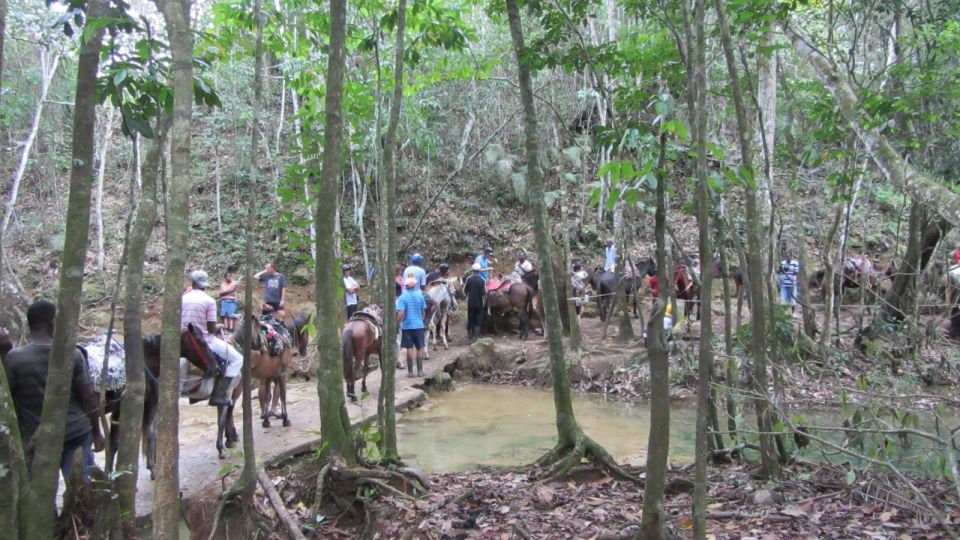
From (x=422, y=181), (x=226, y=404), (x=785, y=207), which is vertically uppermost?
(x=422, y=181)

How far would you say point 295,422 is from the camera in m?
9.20

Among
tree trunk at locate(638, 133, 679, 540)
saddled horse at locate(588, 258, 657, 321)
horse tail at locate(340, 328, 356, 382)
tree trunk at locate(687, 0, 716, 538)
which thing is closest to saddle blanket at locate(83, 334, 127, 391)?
horse tail at locate(340, 328, 356, 382)

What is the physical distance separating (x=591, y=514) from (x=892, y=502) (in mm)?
2075

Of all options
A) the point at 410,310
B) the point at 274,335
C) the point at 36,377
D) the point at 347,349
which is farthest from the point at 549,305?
the point at 410,310

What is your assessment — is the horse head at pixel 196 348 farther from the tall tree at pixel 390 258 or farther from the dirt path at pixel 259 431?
the tall tree at pixel 390 258

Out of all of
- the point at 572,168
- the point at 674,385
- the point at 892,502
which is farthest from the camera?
the point at 572,168

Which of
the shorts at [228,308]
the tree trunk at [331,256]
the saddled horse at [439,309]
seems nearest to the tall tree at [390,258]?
the tree trunk at [331,256]

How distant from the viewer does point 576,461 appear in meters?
5.80

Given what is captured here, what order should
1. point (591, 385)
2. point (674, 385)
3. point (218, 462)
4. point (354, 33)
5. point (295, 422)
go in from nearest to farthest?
1. point (218, 462)
2. point (354, 33)
3. point (295, 422)
4. point (674, 385)
5. point (591, 385)

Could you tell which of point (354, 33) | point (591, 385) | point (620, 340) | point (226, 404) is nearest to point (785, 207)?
point (620, 340)

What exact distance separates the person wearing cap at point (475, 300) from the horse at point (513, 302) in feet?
1.19

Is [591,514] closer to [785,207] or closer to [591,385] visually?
[591,385]

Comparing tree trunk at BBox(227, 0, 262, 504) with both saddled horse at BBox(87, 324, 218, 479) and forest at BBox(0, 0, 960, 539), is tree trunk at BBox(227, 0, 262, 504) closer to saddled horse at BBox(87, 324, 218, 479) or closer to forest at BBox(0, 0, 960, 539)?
forest at BBox(0, 0, 960, 539)

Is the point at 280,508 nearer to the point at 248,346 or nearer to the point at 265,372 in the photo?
the point at 248,346
